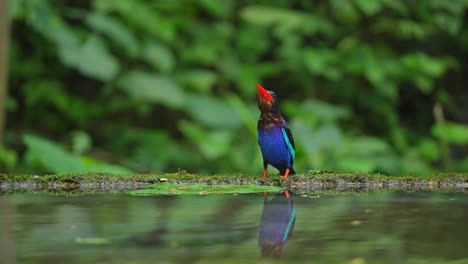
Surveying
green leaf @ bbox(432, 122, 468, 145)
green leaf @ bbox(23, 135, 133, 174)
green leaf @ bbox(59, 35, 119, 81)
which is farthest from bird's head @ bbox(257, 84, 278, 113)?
green leaf @ bbox(432, 122, 468, 145)

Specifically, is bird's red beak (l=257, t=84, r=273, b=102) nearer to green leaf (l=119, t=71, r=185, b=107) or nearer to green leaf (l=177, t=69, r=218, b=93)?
green leaf (l=119, t=71, r=185, b=107)

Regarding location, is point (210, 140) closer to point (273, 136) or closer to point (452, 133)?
point (452, 133)

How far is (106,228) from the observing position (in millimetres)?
2658

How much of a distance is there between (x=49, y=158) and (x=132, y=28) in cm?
307

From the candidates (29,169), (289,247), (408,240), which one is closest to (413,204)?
(408,240)

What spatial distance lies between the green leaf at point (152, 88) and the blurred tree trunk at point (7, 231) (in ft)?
15.0

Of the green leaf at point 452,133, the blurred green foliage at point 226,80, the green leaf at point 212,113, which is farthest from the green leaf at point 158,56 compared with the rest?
the green leaf at point 452,133

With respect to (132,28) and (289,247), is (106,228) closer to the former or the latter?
(289,247)

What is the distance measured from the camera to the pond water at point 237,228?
2.18 m

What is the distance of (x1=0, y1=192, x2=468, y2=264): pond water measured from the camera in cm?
218

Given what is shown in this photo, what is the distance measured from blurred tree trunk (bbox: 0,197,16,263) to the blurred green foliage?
3654 mm

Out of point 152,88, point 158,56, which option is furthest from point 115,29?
point 152,88

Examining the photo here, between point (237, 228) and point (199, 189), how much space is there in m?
0.87

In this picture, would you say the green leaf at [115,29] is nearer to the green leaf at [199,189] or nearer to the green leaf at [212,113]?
the green leaf at [212,113]
